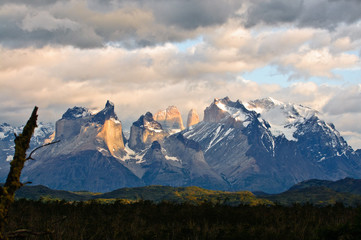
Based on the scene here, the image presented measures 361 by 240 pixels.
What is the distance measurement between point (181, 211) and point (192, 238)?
3458 centimetres

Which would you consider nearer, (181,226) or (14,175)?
(14,175)

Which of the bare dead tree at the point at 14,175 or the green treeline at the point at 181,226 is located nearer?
the bare dead tree at the point at 14,175

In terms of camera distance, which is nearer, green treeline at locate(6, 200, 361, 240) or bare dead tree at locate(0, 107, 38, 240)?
bare dead tree at locate(0, 107, 38, 240)

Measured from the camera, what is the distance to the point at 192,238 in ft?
213

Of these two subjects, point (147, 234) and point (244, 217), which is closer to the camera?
point (147, 234)

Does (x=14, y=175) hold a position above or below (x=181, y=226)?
above

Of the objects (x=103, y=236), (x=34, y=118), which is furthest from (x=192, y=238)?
(x=34, y=118)

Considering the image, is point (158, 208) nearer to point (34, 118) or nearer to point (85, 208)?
point (85, 208)

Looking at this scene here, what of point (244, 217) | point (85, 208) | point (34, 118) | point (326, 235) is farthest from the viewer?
point (85, 208)

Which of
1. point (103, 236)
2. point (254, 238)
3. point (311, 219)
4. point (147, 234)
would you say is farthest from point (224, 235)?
point (311, 219)

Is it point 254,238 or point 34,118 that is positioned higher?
point 34,118

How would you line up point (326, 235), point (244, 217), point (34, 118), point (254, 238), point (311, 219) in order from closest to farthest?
point (34, 118) → point (326, 235) → point (254, 238) → point (311, 219) → point (244, 217)

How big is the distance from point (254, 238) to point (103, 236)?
65.8 feet

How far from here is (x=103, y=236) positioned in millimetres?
65625
